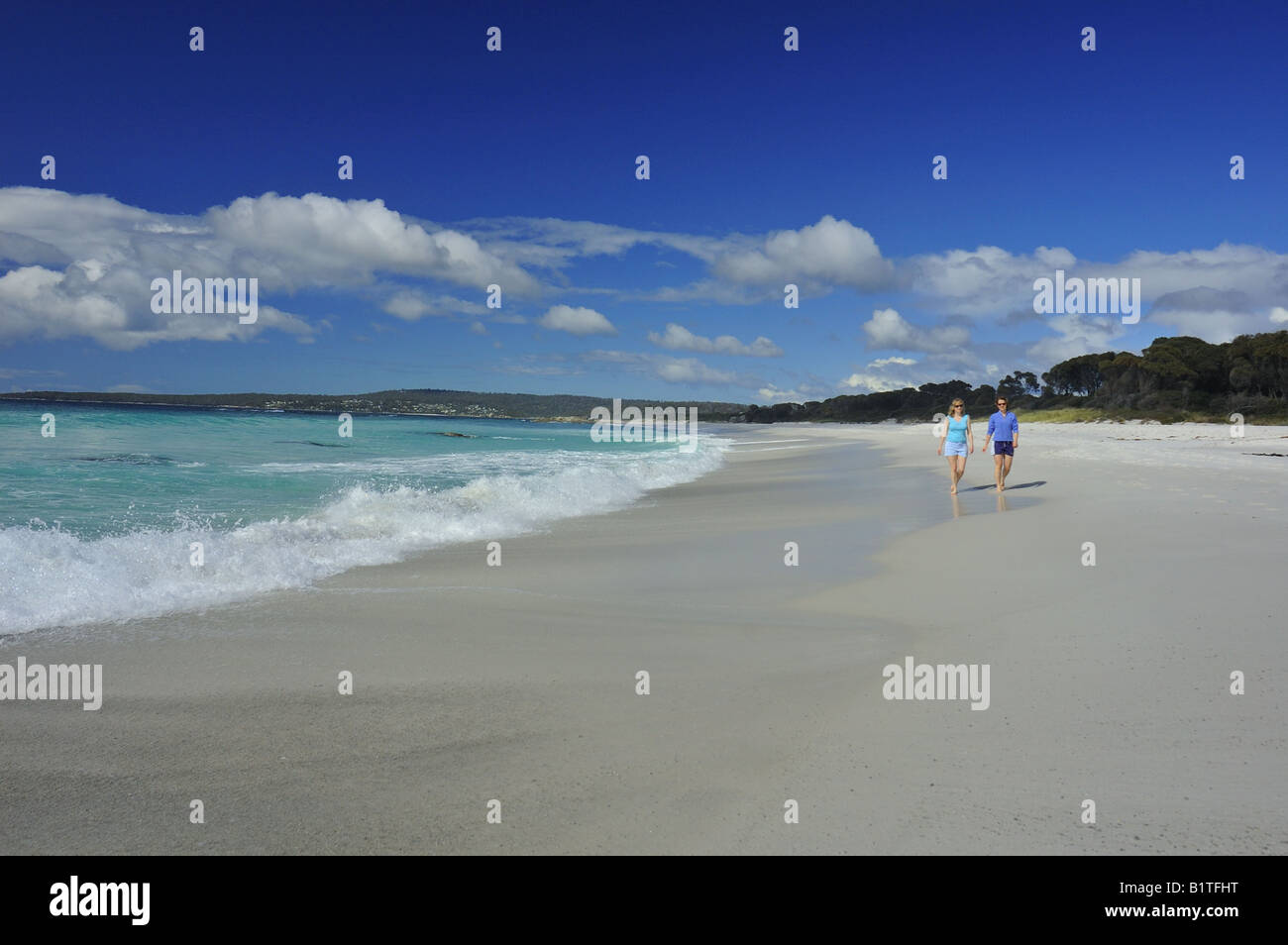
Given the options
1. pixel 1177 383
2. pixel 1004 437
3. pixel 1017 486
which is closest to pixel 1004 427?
pixel 1004 437

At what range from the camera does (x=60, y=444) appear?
27.2 m

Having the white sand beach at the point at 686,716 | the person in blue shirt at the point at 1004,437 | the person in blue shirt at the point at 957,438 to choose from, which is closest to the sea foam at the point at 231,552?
the white sand beach at the point at 686,716

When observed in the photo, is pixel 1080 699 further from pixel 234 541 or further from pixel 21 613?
pixel 234 541

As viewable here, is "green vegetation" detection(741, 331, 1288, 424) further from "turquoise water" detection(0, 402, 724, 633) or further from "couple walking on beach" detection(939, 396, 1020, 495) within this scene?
"turquoise water" detection(0, 402, 724, 633)

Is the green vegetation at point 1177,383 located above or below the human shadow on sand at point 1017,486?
above

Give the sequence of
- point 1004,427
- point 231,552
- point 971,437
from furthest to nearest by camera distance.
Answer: point 1004,427, point 971,437, point 231,552

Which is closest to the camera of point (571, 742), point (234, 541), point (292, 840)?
point (292, 840)

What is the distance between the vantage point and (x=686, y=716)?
4.03 meters

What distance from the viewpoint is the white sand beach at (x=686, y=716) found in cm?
292

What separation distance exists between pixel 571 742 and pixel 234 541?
6.71m

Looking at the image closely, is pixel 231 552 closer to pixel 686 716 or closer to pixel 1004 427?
pixel 686 716

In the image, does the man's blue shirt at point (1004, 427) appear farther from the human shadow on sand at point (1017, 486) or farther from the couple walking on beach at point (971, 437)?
the human shadow on sand at point (1017, 486)

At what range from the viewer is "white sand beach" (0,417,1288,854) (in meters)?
2.92
